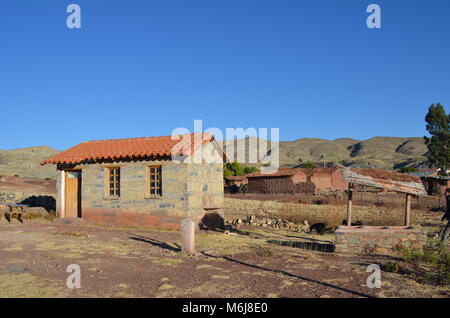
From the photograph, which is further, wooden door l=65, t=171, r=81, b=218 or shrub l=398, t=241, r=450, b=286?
wooden door l=65, t=171, r=81, b=218

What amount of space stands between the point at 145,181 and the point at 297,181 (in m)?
27.5

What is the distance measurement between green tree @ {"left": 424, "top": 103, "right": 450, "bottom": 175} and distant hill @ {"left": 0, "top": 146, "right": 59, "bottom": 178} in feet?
199

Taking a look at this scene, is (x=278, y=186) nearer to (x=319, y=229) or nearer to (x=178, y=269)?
(x=319, y=229)

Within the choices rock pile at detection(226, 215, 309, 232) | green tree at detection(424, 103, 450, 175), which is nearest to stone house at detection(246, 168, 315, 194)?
rock pile at detection(226, 215, 309, 232)

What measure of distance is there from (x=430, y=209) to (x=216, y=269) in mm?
22109

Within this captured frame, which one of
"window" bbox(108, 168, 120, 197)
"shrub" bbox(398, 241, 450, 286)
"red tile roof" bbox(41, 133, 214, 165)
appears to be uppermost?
"red tile roof" bbox(41, 133, 214, 165)

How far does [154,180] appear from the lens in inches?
635

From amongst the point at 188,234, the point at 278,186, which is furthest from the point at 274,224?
the point at 278,186

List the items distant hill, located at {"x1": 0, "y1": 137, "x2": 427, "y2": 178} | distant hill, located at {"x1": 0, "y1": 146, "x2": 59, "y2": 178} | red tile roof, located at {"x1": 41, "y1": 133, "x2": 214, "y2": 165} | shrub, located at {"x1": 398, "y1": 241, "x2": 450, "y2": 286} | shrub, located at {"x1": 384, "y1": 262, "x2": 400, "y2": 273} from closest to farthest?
1. shrub, located at {"x1": 398, "y1": 241, "x2": 450, "y2": 286}
2. shrub, located at {"x1": 384, "y1": 262, "x2": 400, "y2": 273}
3. red tile roof, located at {"x1": 41, "y1": 133, "x2": 214, "y2": 165}
4. distant hill, located at {"x1": 0, "y1": 146, "x2": 59, "y2": 178}
5. distant hill, located at {"x1": 0, "y1": 137, "x2": 427, "y2": 178}

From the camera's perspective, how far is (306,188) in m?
40.8

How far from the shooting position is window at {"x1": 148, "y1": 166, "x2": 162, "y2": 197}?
631 inches

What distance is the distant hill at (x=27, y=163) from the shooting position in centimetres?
6444

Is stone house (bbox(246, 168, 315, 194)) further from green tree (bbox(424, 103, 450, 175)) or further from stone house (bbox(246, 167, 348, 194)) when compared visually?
green tree (bbox(424, 103, 450, 175))
